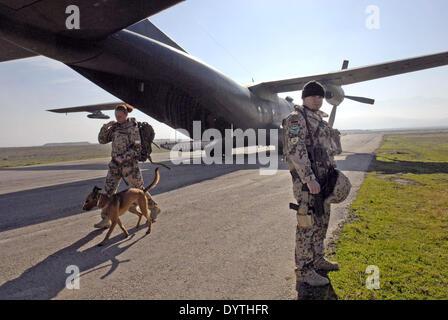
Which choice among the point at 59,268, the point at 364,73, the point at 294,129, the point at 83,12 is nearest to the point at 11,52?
the point at 83,12

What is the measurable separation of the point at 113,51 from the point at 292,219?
7250 millimetres

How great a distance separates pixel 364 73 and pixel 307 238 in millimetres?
15990

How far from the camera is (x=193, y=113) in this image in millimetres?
12305

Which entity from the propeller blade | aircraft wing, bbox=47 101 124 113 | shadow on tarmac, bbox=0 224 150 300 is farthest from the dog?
aircraft wing, bbox=47 101 124 113

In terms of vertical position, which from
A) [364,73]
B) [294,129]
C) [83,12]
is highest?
[364,73]

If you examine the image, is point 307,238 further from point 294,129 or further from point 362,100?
point 362,100

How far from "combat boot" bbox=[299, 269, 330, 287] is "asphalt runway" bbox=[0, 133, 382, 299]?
145 millimetres

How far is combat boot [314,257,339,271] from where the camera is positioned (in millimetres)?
3289

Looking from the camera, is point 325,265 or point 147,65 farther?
point 147,65

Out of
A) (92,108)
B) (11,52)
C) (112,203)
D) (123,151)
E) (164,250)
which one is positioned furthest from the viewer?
(92,108)

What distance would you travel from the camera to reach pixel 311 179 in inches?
117

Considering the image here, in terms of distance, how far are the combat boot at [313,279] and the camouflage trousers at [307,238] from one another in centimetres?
5
